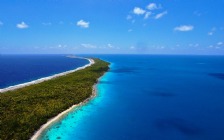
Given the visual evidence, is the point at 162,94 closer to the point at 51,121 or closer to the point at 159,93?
the point at 159,93

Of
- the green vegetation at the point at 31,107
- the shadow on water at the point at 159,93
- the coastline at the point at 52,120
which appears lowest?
the shadow on water at the point at 159,93

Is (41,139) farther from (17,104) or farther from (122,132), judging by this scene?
(17,104)

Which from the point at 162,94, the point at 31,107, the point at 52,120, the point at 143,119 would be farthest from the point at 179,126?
the point at 31,107

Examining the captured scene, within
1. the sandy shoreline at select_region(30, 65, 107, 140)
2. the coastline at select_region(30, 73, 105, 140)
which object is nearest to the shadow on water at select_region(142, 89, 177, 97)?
the coastline at select_region(30, 73, 105, 140)

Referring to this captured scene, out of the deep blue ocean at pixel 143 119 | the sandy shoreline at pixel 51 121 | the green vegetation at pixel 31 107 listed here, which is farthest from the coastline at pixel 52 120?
the deep blue ocean at pixel 143 119

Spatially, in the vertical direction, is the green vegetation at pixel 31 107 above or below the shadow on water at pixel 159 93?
above

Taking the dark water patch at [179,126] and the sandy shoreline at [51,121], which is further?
the dark water patch at [179,126]

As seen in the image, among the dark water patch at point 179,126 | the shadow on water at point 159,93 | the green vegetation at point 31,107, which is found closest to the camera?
the green vegetation at point 31,107

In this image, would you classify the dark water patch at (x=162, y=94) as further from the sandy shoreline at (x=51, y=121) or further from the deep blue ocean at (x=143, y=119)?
the sandy shoreline at (x=51, y=121)

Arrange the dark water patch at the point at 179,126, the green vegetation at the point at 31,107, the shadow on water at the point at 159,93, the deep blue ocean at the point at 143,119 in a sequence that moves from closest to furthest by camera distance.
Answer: the green vegetation at the point at 31,107 → the deep blue ocean at the point at 143,119 → the dark water patch at the point at 179,126 → the shadow on water at the point at 159,93

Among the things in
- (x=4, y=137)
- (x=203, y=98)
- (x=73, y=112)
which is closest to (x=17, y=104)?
(x=73, y=112)
